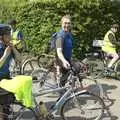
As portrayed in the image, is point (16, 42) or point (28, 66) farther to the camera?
point (28, 66)

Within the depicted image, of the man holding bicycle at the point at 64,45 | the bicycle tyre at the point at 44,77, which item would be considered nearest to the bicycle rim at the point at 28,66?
the bicycle tyre at the point at 44,77

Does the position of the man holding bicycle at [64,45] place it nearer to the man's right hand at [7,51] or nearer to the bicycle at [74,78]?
the bicycle at [74,78]

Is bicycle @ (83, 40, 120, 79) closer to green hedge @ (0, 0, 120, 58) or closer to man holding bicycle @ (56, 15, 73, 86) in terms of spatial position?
green hedge @ (0, 0, 120, 58)

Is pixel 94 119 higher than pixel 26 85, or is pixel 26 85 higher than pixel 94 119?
pixel 26 85

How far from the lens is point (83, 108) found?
27.7ft

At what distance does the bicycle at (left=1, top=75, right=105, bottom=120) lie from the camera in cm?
763

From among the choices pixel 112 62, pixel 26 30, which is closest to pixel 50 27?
pixel 26 30

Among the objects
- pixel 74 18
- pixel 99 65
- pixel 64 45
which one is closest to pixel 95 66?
pixel 99 65

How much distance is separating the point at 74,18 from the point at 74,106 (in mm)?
6423

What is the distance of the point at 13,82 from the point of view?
710 cm

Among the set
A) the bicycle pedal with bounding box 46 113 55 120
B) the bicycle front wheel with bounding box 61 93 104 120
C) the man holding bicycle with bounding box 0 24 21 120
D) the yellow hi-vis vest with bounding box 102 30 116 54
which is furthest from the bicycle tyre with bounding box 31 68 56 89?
the yellow hi-vis vest with bounding box 102 30 116 54

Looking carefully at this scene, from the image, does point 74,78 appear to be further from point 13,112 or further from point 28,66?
point 28,66

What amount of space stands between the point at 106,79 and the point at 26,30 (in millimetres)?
4036

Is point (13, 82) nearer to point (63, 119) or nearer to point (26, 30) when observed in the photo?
point (63, 119)
